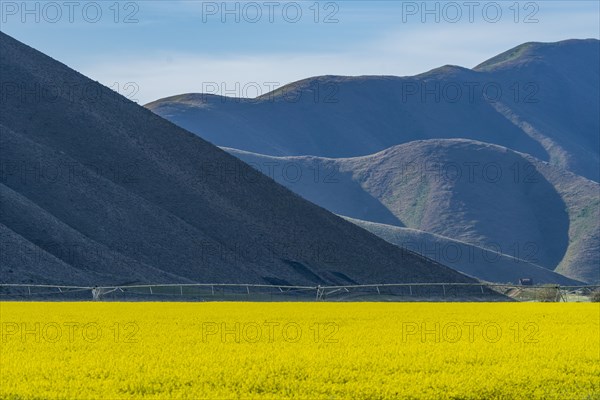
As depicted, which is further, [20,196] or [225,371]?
[20,196]

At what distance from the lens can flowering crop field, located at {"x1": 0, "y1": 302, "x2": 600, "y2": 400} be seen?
17656 mm

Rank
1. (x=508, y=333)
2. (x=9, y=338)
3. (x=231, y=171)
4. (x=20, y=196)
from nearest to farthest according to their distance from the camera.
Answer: (x=9, y=338)
(x=508, y=333)
(x=20, y=196)
(x=231, y=171)

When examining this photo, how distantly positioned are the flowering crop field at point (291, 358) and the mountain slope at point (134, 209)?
43.5 m

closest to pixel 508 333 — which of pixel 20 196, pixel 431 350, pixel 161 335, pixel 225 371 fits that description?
pixel 431 350

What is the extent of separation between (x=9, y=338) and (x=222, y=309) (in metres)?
17.6

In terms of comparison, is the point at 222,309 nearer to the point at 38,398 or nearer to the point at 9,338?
the point at 9,338

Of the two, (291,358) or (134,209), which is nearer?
(291,358)

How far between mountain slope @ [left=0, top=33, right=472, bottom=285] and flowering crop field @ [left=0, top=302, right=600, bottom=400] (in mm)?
43543

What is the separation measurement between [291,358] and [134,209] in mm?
79788

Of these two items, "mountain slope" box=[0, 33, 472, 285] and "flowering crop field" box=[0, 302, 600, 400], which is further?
"mountain slope" box=[0, 33, 472, 285]

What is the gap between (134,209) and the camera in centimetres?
9950

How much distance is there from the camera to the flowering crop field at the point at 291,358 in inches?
695

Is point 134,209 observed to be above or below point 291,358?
below

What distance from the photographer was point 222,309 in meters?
42.9
